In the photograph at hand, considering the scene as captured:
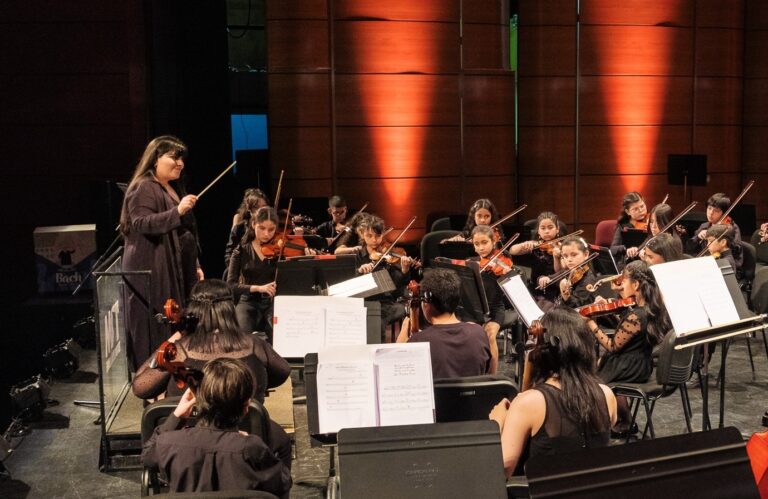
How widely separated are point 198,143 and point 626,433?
214 inches

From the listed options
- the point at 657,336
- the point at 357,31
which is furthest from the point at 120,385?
the point at 357,31

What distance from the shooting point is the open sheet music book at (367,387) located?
3074 mm

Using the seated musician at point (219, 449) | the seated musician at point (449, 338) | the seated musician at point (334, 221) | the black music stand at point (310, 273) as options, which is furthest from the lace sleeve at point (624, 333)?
the seated musician at point (334, 221)

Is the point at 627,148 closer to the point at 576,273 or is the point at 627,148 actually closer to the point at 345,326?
the point at 576,273

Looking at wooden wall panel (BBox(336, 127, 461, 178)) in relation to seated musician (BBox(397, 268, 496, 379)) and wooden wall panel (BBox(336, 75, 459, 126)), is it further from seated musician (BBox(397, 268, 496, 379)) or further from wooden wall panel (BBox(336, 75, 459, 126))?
seated musician (BBox(397, 268, 496, 379))

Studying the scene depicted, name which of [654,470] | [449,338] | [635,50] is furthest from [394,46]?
[654,470]

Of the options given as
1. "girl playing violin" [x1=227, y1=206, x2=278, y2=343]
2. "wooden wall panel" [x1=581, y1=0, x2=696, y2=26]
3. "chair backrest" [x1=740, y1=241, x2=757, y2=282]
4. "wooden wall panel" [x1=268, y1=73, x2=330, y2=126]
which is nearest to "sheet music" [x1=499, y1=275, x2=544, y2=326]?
"girl playing violin" [x1=227, y1=206, x2=278, y2=343]

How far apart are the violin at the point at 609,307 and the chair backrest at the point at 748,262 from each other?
8.60 feet

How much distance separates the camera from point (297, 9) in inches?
352

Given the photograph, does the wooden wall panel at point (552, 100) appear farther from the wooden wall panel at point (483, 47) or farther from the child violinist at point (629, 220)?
the child violinist at point (629, 220)

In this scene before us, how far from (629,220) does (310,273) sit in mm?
3146

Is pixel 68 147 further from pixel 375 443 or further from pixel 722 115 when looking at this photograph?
pixel 722 115

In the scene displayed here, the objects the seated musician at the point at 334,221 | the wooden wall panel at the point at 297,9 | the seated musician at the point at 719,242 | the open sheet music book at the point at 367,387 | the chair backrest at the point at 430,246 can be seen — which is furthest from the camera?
the wooden wall panel at the point at 297,9

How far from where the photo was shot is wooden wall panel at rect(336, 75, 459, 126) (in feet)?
30.0
